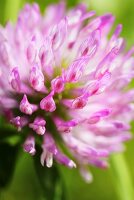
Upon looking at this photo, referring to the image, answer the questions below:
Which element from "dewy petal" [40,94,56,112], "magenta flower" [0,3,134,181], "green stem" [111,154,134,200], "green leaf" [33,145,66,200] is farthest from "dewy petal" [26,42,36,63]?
"green stem" [111,154,134,200]

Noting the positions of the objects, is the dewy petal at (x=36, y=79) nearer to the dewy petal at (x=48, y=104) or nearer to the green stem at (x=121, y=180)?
the dewy petal at (x=48, y=104)

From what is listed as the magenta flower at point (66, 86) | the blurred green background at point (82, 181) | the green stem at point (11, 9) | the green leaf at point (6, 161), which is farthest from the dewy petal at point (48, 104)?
the green stem at point (11, 9)

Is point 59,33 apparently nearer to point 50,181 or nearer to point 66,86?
point 66,86

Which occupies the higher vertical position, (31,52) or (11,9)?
(11,9)

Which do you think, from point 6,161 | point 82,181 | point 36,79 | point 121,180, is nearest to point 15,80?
point 36,79

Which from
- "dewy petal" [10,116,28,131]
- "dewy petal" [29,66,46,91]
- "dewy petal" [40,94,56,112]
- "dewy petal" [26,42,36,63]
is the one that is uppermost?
"dewy petal" [26,42,36,63]

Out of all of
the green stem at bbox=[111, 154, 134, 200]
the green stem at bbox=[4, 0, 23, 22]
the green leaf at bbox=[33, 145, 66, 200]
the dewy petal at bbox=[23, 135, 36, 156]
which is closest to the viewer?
the dewy petal at bbox=[23, 135, 36, 156]

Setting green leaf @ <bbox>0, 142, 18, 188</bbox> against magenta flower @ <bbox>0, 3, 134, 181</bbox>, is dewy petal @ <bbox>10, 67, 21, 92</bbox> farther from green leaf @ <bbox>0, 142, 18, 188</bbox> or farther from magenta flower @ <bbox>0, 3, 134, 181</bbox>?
green leaf @ <bbox>0, 142, 18, 188</bbox>

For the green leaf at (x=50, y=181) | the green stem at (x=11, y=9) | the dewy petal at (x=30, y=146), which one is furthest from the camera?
the green stem at (x=11, y=9)
